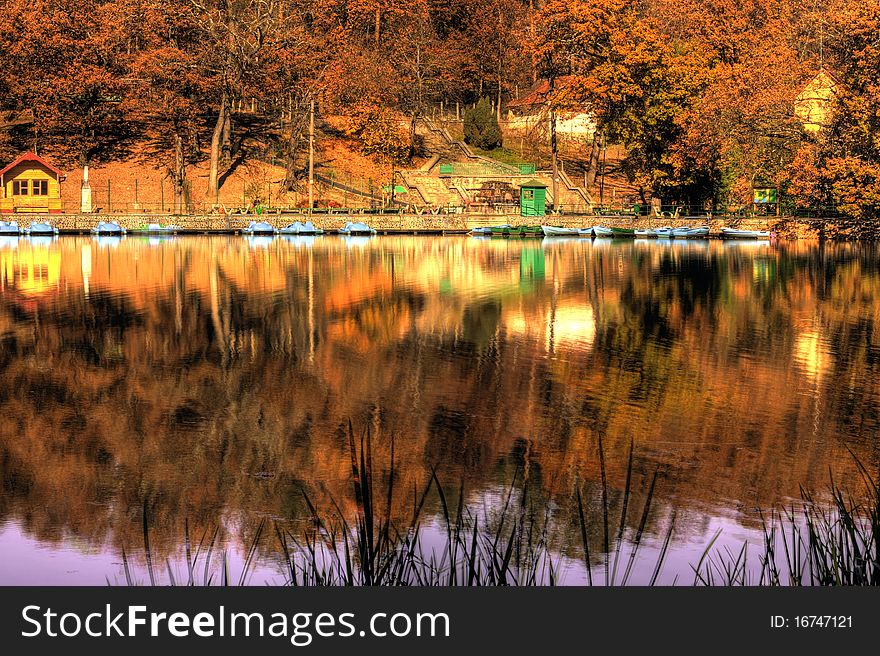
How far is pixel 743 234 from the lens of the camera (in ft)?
309

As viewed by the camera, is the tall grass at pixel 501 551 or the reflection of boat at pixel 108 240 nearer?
the tall grass at pixel 501 551

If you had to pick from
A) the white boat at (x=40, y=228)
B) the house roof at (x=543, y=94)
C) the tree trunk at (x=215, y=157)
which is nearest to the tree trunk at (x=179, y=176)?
the tree trunk at (x=215, y=157)

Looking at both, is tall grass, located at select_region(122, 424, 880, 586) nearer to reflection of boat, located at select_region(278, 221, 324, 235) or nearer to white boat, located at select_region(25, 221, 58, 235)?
white boat, located at select_region(25, 221, 58, 235)

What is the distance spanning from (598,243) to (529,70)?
181 feet

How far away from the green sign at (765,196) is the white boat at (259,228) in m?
39.7

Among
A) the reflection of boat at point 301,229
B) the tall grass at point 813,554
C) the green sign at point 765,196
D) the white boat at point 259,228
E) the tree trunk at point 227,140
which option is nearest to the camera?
the tall grass at point 813,554

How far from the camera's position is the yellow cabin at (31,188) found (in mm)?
98250

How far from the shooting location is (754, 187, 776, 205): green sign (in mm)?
→ 103875

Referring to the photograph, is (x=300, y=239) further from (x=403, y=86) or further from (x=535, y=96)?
(x=535, y=96)

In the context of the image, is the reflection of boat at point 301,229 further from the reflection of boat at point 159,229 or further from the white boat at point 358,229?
the reflection of boat at point 159,229

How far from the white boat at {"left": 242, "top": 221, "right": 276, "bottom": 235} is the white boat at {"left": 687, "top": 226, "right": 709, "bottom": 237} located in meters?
32.3

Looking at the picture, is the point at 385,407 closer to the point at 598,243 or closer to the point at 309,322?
the point at 309,322

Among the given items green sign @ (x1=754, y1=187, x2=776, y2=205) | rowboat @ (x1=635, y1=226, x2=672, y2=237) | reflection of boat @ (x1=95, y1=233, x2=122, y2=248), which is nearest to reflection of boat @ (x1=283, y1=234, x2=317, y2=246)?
reflection of boat @ (x1=95, y1=233, x2=122, y2=248)

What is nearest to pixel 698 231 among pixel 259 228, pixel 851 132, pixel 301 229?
pixel 851 132
